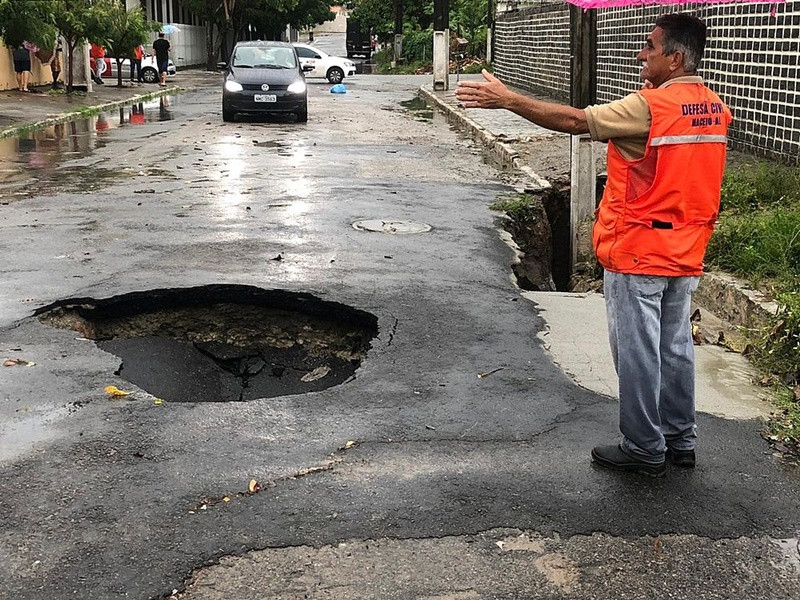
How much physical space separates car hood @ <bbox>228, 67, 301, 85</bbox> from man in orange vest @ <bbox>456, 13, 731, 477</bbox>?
1842cm

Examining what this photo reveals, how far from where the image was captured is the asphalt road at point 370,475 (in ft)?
11.3

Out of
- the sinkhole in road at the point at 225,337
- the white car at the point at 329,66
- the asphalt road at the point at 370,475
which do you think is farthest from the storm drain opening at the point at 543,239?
the white car at the point at 329,66

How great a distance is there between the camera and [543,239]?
35.0ft

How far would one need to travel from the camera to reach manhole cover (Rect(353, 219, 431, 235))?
9.70 metres

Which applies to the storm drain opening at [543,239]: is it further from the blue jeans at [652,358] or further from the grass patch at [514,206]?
the blue jeans at [652,358]

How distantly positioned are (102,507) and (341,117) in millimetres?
20918

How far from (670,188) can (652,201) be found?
3.4 inches

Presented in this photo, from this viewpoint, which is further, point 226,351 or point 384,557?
point 226,351

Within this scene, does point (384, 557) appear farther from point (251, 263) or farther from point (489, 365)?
point (251, 263)

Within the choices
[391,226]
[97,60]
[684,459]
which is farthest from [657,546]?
[97,60]

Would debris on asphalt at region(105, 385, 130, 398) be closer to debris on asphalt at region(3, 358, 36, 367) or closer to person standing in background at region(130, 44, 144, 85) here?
debris on asphalt at region(3, 358, 36, 367)

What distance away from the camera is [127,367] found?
228 inches

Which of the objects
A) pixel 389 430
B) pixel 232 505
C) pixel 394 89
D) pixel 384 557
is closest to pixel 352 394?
pixel 389 430

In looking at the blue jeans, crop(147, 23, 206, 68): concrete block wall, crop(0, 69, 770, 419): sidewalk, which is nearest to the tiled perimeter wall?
crop(0, 69, 770, 419): sidewalk
